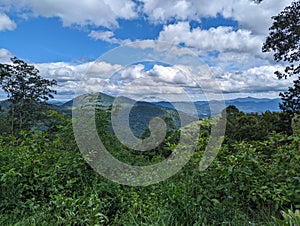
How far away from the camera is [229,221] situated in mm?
2236

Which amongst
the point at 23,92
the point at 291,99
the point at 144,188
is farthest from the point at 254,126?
the point at 23,92

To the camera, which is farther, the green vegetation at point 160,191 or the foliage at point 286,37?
the foliage at point 286,37

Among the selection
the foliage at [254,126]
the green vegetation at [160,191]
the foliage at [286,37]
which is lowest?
the foliage at [254,126]

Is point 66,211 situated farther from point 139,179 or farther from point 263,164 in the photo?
point 263,164

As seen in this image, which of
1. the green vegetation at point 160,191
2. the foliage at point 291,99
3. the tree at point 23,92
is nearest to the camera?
the green vegetation at point 160,191

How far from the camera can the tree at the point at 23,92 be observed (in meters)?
19.3

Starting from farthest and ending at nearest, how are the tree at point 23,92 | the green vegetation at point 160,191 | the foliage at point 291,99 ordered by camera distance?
the tree at point 23,92 → the foliage at point 291,99 → the green vegetation at point 160,191

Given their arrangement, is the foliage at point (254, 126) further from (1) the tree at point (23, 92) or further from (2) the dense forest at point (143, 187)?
(1) the tree at point (23, 92)

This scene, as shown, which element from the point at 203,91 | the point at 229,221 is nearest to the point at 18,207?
the point at 229,221

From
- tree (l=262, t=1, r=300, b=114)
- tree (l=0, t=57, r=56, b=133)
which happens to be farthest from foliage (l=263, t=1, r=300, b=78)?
tree (l=0, t=57, r=56, b=133)

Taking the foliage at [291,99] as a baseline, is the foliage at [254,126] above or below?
below

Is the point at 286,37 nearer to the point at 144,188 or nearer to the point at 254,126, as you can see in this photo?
the point at 254,126

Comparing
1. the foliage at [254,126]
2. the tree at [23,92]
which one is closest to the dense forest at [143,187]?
the foliage at [254,126]

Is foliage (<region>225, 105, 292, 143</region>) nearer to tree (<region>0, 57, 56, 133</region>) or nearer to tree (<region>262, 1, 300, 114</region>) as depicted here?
tree (<region>262, 1, 300, 114</region>)
